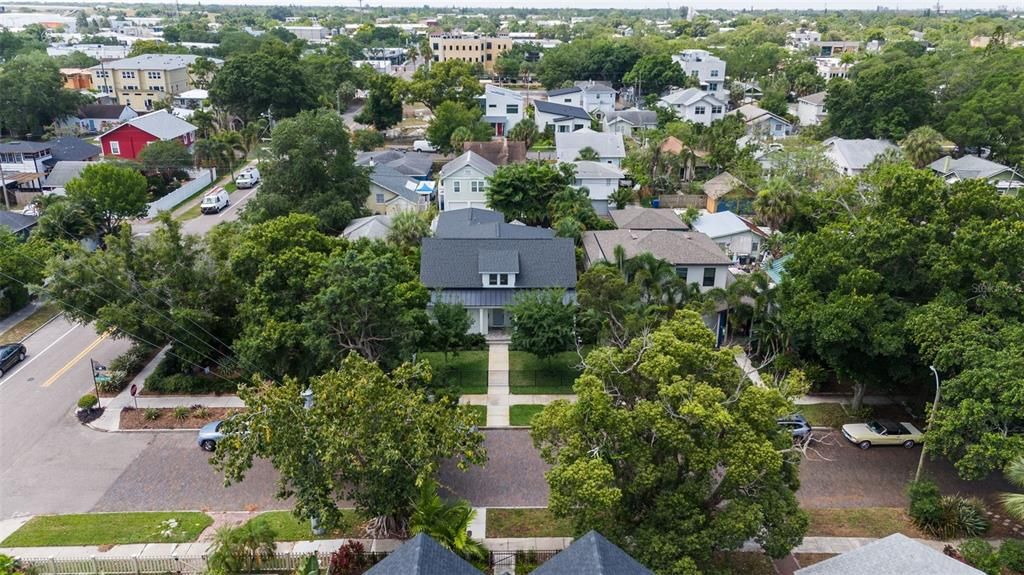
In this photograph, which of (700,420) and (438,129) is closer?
(700,420)

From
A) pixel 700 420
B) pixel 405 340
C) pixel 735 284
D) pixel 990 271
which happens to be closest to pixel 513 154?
pixel 735 284

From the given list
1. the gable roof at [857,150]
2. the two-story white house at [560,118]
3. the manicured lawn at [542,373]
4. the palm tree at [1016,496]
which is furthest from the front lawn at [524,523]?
the two-story white house at [560,118]

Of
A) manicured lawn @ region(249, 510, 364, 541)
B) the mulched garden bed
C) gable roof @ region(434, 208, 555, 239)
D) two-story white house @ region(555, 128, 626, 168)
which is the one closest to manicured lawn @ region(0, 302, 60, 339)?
the mulched garden bed

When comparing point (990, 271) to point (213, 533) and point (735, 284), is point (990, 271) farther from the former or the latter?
point (213, 533)

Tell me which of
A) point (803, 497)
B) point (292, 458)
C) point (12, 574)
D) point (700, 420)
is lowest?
point (803, 497)

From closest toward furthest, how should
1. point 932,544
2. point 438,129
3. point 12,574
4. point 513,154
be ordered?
1. point 12,574
2. point 932,544
3. point 513,154
4. point 438,129

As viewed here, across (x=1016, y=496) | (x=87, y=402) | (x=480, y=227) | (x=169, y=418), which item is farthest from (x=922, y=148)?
(x=87, y=402)

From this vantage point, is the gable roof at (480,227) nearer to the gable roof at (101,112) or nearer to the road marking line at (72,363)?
the road marking line at (72,363)
